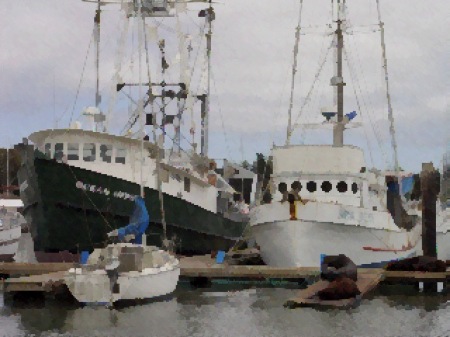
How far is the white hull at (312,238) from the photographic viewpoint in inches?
1266

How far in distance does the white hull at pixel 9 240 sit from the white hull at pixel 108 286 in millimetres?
22390

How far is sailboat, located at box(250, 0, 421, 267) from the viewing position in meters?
32.2

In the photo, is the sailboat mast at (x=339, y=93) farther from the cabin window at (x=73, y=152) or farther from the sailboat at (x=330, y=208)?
the cabin window at (x=73, y=152)

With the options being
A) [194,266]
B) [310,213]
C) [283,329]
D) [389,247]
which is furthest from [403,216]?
[283,329]

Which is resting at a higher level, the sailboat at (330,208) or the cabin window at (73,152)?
the cabin window at (73,152)

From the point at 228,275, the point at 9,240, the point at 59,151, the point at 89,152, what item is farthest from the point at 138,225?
the point at 9,240

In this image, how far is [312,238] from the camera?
32219 mm

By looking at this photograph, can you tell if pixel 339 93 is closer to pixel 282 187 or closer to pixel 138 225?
pixel 282 187

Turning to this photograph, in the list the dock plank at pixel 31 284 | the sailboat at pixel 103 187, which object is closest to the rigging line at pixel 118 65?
the sailboat at pixel 103 187

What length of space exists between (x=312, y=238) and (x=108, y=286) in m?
10.1

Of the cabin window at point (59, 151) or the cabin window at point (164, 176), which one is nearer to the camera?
the cabin window at point (59, 151)

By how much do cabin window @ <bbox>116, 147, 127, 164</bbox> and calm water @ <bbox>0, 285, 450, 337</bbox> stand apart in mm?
8786

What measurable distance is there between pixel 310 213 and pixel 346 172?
3930 millimetres

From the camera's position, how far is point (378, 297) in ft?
95.1
